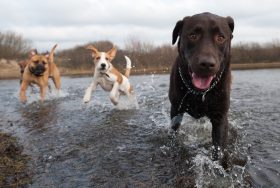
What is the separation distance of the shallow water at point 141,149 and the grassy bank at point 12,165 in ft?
0.37

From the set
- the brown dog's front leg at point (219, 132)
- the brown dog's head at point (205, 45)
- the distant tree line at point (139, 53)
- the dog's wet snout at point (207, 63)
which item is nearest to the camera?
the dog's wet snout at point (207, 63)

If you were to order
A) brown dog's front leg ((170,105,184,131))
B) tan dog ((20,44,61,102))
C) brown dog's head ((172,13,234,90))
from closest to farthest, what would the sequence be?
1. brown dog's head ((172,13,234,90))
2. brown dog's front leg ((170,105,184,131))
3. tan dog ((20,44,61,102))

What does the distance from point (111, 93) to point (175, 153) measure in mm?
4126

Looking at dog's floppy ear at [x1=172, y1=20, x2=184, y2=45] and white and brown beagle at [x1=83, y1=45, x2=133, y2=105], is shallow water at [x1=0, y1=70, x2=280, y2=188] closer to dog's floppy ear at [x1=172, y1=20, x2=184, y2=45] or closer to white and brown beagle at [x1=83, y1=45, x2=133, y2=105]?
white and brown beagle at [x1=83, y1=45, x2=133, y2=105]

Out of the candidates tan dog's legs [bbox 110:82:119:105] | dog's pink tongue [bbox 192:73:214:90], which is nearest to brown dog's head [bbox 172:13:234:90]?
dog's pink tongue [bbox 192:73:214:90]

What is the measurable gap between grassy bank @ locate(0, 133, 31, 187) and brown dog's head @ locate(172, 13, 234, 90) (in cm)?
201

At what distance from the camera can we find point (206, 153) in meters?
4.78

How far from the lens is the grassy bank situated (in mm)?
3859

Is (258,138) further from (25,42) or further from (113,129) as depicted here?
(25,42)

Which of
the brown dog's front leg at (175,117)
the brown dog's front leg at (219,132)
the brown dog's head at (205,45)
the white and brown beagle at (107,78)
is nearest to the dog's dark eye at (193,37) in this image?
the brown dog's head at (205,45)

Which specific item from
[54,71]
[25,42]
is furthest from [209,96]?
[25,42]

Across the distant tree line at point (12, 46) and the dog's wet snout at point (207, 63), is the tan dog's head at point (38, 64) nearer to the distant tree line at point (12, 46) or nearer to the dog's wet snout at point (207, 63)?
the dog's wet snout at point (207, 63)

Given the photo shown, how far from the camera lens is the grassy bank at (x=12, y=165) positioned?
3.86 metres

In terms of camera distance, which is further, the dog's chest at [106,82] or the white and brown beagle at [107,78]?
the dog's chest at [106,82]
